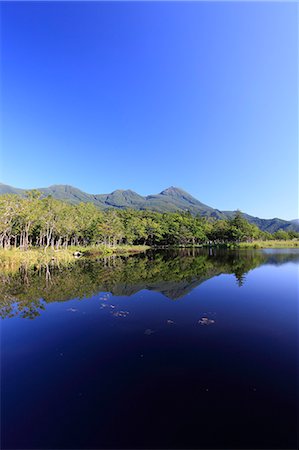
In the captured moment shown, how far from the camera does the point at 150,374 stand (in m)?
7.26

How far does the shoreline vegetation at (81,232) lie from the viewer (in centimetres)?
4197

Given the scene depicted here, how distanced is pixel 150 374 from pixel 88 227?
202ft

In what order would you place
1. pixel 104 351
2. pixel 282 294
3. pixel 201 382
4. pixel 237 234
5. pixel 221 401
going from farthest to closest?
pixel 237 234, pixel 282 294, pixel 104 351, pixel 201 382, pixel 221 401

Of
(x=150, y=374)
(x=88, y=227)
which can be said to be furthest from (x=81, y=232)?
(x=150, y=374)

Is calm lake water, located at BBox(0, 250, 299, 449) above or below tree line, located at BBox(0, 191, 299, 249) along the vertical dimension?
below

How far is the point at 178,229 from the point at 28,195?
186 ft

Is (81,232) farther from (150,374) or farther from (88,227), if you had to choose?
(150,374)

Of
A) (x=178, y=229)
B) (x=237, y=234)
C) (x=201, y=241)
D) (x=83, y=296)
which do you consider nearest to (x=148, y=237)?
(x=178, y=229)

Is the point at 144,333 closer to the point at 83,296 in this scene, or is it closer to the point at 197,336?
the point at 197,336

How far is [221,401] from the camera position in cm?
598

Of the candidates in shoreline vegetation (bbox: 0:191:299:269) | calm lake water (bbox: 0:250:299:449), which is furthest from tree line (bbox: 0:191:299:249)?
calm lake water (bbox: 0:250:299:449)

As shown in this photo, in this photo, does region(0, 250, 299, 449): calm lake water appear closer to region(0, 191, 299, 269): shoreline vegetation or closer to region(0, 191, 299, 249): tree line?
region(0, 191, 299, 269): shoreline vegetation

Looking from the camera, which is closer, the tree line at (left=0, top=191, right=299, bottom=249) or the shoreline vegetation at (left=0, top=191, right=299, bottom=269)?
the shoreline vegetation at (left=0, top=191, right=299, bottom=269)

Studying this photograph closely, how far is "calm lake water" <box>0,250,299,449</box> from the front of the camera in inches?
199
